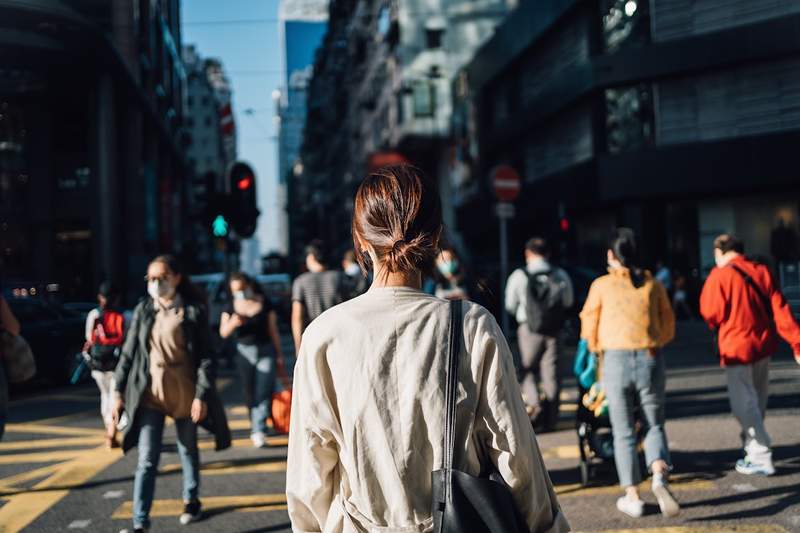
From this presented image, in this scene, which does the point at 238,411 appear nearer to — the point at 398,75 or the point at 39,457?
the point at 39,457

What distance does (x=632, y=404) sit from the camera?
5.39 m

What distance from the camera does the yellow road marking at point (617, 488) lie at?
5.77m

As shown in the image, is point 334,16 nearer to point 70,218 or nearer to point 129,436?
point 70,218

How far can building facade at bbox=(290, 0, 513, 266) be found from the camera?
4491cm

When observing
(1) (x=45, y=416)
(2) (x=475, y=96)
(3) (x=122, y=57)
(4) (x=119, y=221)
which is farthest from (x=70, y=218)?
(1) (x=45, y=416)

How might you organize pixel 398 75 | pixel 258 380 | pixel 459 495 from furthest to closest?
pixel 398 75
pixel 258 380
pixel 459 495

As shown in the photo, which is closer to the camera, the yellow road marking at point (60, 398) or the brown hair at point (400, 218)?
the brown hair at point (400, 218)

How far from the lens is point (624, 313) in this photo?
213 inches

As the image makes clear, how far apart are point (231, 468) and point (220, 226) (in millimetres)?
4606

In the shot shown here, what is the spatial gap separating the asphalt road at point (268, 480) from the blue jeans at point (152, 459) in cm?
32

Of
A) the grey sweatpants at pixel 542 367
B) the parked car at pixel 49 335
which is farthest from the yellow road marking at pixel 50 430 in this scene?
the grey sweatpants at pixel 542 367

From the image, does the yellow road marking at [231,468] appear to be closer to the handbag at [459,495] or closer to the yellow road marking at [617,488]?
the yellow road marking at [617,488]

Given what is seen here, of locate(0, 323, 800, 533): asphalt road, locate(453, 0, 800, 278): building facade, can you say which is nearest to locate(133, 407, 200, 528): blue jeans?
locate(0, 323, 800, 533): asphalt road

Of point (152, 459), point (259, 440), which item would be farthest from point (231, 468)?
point (152, 459)
